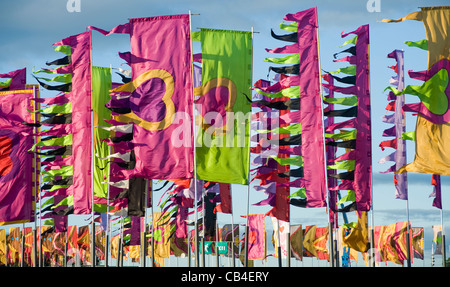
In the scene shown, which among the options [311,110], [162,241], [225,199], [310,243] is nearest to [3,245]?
[162,241]

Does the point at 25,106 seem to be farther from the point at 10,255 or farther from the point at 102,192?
the point at 10,255

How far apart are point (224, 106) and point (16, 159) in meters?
14.2

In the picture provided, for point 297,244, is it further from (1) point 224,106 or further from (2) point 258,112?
(1) point 224,106

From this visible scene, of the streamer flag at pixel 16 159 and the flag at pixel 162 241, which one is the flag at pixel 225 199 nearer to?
the streamer flag at pixel 16 159

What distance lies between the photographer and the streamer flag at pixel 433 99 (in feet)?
89.0

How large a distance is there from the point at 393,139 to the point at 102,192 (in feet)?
50.5

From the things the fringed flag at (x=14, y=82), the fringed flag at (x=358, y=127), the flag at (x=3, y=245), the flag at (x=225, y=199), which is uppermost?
the fringed flag at (x=14, y=82)

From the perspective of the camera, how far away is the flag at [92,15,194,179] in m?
29.2

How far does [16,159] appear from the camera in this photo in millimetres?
38469

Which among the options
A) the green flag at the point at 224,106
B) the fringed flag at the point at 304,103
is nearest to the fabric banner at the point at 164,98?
the green flag at the point at 224,106

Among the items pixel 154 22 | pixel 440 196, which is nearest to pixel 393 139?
pixel 440 196

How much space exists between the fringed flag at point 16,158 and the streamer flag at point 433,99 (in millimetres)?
19389
